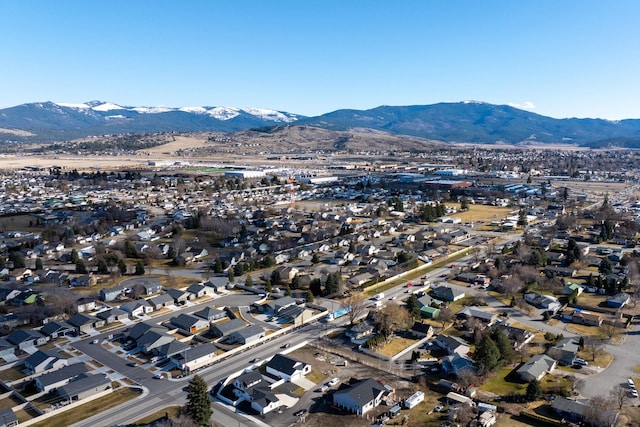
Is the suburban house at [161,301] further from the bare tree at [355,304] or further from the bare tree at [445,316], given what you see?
the bare tree at [445,316]

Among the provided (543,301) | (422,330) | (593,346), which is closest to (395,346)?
(422,330)

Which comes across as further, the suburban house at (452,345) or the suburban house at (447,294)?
the suburban house at (447,294)

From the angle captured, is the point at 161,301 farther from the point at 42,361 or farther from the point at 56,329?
the point at 42,361

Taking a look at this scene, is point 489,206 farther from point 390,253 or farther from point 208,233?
point 208,233

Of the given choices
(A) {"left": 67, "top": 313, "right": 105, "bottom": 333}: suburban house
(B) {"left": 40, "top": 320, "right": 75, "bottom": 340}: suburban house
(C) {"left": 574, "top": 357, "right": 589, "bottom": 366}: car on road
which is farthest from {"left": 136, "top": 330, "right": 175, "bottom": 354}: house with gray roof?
(C) {"left": 574, "top": 357, "right": 589, "bottom": 366}: car on road

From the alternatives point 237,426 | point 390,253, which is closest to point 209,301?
point 237,426

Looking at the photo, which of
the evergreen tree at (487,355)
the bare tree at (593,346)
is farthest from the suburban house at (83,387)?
the bare tree at (593,346)

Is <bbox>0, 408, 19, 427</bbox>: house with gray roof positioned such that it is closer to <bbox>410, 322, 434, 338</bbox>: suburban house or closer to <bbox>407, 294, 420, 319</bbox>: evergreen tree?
<bbox>410, 322, 434, 338</bbox>: suburban house
